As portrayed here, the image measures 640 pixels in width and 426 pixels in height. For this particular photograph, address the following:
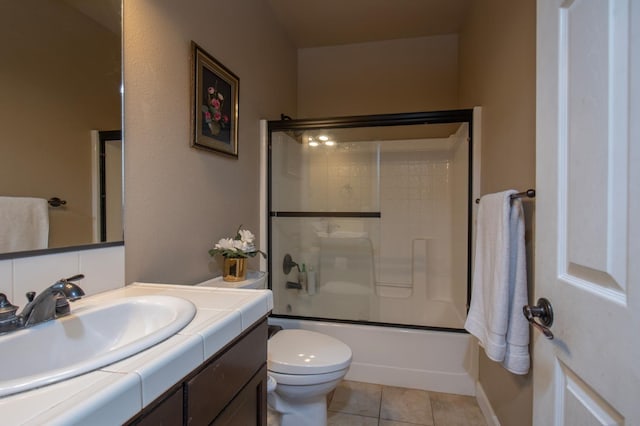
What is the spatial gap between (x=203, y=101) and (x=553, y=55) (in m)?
1.35

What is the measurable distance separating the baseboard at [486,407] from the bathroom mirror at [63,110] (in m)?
1.94

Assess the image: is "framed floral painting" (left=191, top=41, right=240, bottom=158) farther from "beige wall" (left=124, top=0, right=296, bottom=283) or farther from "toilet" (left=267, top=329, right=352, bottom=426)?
"toilet" (left=267, top=329, right=352, bottom=426)

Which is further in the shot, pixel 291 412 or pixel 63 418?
pixel 291 412

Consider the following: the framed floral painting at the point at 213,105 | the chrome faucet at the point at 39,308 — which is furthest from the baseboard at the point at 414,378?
the chrome faucet at the point at 39,308

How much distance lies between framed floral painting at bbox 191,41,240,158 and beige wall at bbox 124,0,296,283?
0.04m

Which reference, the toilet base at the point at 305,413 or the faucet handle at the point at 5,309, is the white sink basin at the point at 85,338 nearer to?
the faucet handle at the point at 5,309

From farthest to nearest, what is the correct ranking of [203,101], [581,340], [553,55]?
1. [203,101]
2. [553,55]
3. [581,340]

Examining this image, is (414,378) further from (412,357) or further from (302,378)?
(302,378)

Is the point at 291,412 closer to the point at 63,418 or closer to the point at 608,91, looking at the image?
the point at 63,418

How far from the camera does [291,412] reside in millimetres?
1453

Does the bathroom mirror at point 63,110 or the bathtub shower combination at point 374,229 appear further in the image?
the bathtub shower combination at point 374,229

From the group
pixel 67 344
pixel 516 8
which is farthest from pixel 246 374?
pixel 516 8

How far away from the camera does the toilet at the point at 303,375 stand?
133 centimetres

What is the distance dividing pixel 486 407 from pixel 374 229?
1.31 meters
